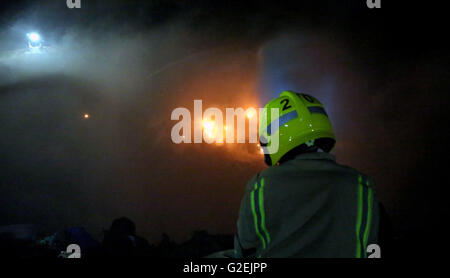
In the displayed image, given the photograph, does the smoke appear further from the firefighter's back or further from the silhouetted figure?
the firefighter's back

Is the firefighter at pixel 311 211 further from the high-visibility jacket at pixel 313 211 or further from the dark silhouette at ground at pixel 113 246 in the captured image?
the dark silhouette at ground at pixel 113 246

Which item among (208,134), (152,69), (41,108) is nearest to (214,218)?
(208,134)

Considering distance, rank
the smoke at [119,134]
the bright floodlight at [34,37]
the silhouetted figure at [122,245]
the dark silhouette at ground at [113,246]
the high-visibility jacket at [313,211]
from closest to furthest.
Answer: the high-visibility jacket at [313,211] → the dark silhouette at ground at [113,246] → the silhouetted figure at [122,245] → the bright floodlight at [34,37] → the smoke at [119,134]

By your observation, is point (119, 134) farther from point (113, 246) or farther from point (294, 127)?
point (294, 127)

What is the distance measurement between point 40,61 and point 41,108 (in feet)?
6.29

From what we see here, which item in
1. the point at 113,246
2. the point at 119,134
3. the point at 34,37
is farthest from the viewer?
the point at 119,134

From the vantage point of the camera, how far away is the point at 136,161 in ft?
33.7

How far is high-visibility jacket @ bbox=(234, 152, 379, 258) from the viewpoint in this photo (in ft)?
4.65

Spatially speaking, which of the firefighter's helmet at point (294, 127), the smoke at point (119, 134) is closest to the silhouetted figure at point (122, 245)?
the smoke at point (119, 134)

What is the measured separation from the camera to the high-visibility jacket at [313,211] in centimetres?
142

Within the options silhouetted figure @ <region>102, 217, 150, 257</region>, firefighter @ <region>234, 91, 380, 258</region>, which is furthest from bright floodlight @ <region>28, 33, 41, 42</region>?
firefighter @ <region>234, 91, 380, 258</region>

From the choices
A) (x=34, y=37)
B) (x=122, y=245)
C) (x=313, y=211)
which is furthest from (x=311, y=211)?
(x=34, y=37)

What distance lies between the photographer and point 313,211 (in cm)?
141

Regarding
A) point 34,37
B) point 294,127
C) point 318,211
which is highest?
point 34,37
